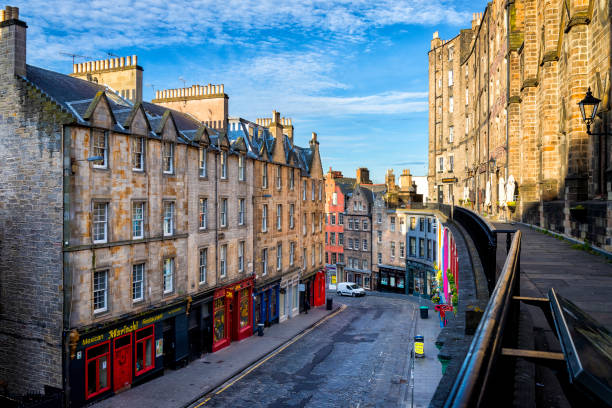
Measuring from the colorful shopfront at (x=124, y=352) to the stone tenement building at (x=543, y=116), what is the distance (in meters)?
20.5

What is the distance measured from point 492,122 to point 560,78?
62.6 feet

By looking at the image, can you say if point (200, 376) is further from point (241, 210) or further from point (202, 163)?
point (241, 210)

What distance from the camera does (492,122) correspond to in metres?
41.5

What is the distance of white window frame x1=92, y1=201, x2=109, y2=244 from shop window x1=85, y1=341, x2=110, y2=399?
4852mm

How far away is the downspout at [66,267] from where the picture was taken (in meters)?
20.0

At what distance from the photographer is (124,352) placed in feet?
75.0

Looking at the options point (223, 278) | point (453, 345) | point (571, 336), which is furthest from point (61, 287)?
point (571, 336)

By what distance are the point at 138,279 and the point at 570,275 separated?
20.0 metres

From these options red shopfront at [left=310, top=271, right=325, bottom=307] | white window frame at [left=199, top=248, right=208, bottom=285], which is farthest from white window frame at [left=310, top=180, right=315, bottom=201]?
white window frame at [left=199, top=248, right=208, bottom=285]

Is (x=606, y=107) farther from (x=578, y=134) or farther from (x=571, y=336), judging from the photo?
(x=571, y=336)

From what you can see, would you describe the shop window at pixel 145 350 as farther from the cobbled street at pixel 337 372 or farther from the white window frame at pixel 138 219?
the white window frame at pixel 138 219

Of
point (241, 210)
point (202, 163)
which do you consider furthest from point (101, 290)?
point (241, 210)

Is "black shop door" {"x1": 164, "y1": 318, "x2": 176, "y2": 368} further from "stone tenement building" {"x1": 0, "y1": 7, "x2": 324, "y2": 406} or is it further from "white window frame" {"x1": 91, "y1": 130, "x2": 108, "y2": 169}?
"white window frame" {"x1": 91, "y1": 130, "x2": 108, "y2": 169}

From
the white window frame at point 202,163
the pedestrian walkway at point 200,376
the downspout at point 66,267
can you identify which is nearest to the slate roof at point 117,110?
the white window frame at point 202,163
